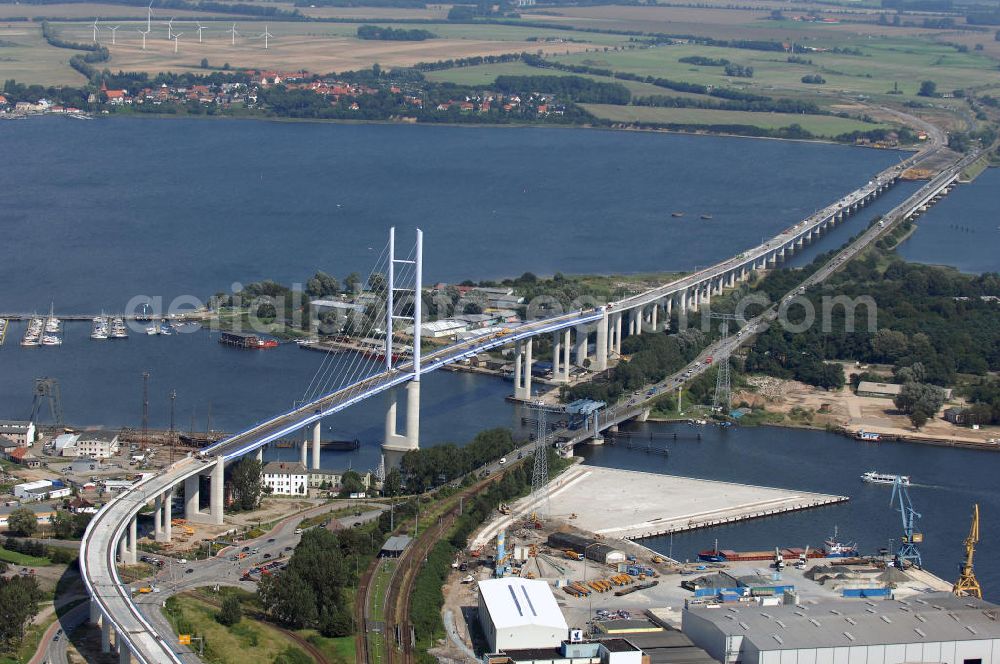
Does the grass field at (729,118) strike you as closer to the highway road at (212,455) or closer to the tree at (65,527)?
the highway road at (212,455)

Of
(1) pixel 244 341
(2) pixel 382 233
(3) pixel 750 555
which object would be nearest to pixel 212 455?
(3) pixel 750 555

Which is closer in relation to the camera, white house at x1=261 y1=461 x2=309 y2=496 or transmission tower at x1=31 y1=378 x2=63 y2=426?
white house at x1=261 y1=461 x2=309 y2=496

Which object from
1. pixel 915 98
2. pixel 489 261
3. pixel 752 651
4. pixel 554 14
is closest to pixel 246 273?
pixel 489 261

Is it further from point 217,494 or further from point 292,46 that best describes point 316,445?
point 292,46

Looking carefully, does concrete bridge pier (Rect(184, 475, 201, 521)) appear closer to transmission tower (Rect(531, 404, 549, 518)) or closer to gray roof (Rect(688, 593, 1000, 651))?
transmission tower (Rect(531, 404, 549, 518))

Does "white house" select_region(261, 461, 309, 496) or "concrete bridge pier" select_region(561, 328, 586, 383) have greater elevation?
"concrete bridge pier" select_region(561, 328, 586, 383)

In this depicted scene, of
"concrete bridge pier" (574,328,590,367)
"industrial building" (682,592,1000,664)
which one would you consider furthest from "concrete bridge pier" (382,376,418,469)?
"industrial building" (682,592,1000,664)

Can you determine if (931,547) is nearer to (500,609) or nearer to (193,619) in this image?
(500,609)
